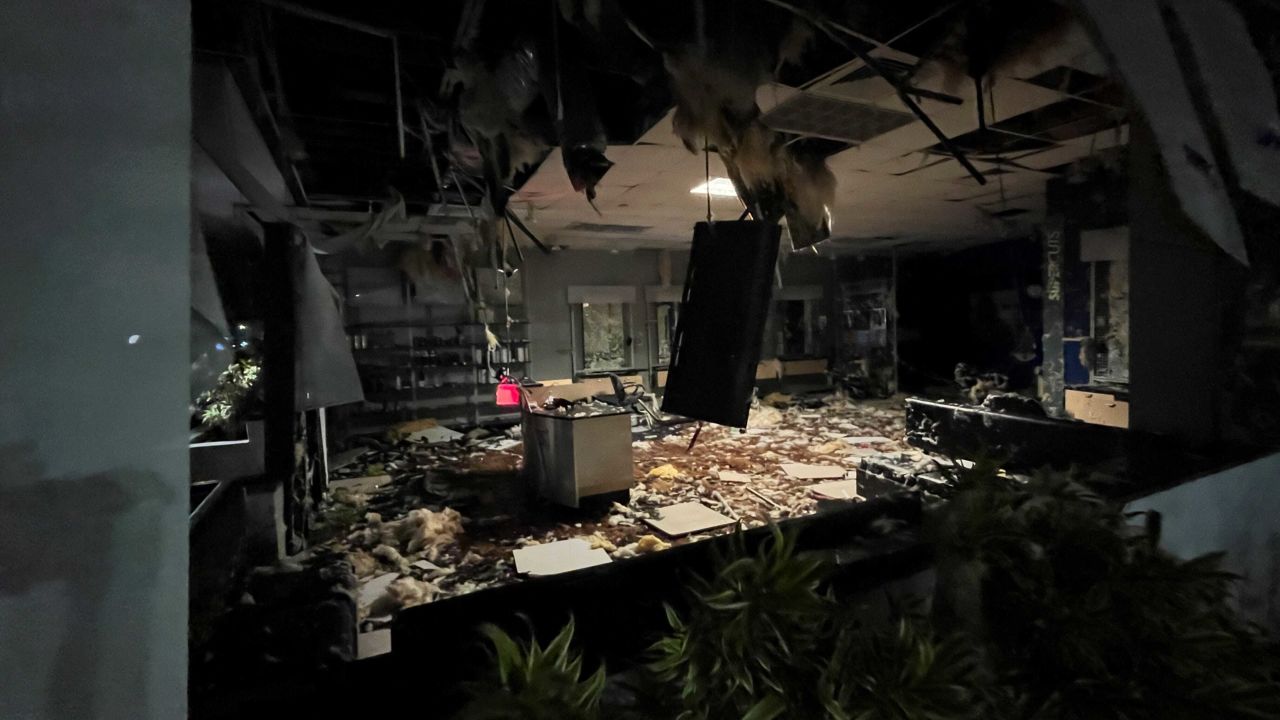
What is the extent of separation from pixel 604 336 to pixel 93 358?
767cm

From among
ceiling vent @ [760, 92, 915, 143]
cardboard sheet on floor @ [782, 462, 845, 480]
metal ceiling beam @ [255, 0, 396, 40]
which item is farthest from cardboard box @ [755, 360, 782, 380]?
metal ceiling beam @ [255, 0, 396, 40]

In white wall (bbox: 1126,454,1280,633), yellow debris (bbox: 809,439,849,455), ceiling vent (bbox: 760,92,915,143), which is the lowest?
yellow debris (bbox: 809,439,849,455)

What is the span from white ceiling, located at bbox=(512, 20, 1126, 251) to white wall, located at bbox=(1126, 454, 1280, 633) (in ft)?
5.32

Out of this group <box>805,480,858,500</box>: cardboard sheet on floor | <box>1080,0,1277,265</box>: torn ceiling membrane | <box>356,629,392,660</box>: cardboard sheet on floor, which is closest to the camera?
<box>1080,0,1277,265</box>: torn ceiling membrane

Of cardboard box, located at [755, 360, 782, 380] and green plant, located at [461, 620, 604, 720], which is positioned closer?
green plant, located at [461, 620, 604, 720]

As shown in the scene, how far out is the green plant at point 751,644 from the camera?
0.79 m

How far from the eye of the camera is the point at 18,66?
572 mm

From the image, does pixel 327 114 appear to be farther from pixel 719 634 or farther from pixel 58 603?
pixel 719 634

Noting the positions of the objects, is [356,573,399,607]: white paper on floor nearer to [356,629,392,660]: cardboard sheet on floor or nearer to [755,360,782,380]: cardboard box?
[356,629,392,660]: cardboard sheet on floor

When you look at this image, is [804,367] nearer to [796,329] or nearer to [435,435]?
[796,329]

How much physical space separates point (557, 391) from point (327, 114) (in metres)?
4.86

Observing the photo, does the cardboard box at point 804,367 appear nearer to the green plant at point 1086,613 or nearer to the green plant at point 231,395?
the green plant at point 231,395

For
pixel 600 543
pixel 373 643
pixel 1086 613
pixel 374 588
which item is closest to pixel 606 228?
pixel 600 543

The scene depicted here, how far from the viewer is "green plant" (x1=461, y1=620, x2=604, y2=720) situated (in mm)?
669
